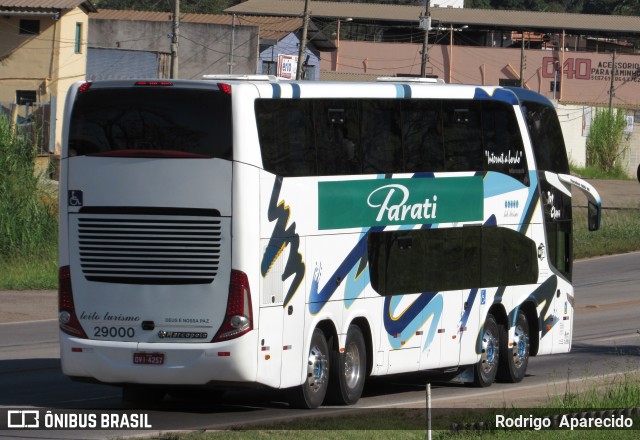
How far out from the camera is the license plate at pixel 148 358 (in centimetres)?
1344

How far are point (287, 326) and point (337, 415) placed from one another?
108 cm

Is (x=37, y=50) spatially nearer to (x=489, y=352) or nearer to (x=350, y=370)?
(x=489, y=352)

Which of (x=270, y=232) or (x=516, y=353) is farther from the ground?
(x=270, y=232)

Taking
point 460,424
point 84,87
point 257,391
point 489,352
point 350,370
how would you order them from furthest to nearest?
point 489,352 → point 257,391 → point 350,370 → point 84,87 → point 460,424

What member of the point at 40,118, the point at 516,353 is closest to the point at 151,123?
the point at 516,353

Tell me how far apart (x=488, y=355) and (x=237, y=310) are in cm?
584

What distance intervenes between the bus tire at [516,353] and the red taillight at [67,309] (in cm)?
688

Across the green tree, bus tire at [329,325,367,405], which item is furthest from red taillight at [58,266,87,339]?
the green tree

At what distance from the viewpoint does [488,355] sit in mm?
18141

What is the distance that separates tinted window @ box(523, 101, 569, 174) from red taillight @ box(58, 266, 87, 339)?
771cm

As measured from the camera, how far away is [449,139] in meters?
17.0

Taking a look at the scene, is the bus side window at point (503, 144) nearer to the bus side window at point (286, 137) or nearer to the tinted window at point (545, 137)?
the tinted window at point (545, 137)

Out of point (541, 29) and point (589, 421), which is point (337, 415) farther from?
point (541, 29)

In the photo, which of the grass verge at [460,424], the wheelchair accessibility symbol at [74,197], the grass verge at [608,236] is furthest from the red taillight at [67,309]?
the grass verge at [608,236]
